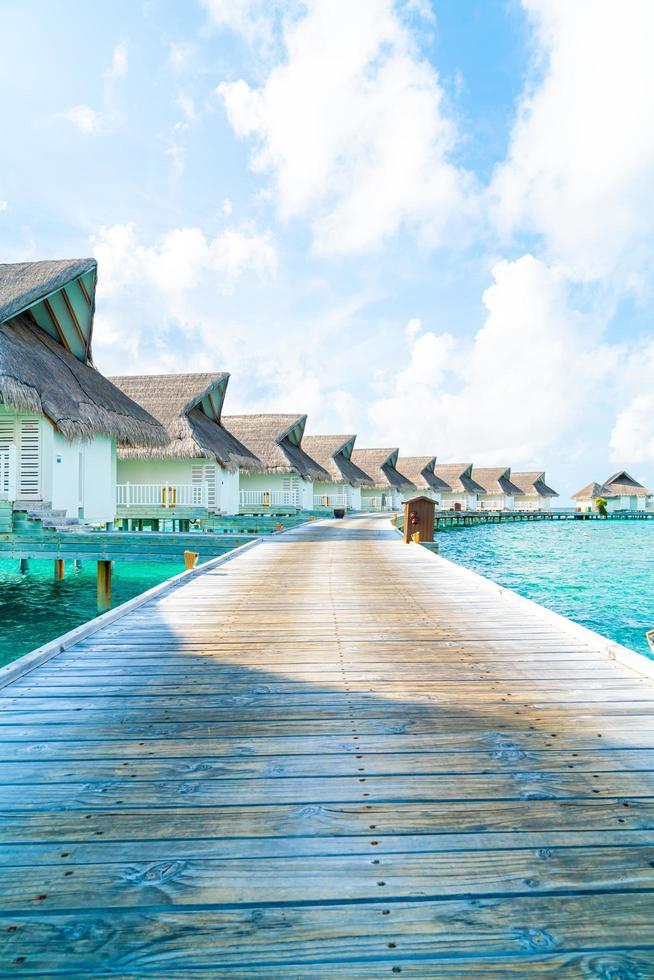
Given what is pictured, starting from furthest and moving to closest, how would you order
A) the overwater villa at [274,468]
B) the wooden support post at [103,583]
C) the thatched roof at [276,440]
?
1. the thatched roof at [276,440]
2. the overwater villa at [274,468]
3. the wooden support post at [103,583]

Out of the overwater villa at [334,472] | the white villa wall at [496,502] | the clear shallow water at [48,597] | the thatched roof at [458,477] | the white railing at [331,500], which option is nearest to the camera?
the clear shallow water at [48,597]

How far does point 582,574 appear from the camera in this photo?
2028cm

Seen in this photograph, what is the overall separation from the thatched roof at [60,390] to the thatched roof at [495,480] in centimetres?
5876

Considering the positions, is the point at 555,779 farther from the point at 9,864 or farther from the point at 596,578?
the point at 596,578

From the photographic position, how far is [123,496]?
78.3 feet

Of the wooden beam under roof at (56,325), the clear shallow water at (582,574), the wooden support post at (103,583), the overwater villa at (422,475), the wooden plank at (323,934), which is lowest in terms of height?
the clear shallow water at (582,574)

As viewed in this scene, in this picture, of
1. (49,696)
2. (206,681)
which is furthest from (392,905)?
(49,696)

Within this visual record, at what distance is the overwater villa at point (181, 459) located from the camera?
23.8 meters

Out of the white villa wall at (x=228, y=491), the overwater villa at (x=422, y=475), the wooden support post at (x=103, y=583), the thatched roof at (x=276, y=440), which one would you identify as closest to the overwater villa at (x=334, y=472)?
the thatched roof at (x=276, y=440)

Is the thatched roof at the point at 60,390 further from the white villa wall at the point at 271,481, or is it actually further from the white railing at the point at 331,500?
the white railing at the point at 331,500

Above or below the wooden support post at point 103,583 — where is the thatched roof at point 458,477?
above

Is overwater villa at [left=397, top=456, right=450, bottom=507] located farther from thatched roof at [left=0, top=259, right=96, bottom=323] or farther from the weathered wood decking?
the weathered wood decking

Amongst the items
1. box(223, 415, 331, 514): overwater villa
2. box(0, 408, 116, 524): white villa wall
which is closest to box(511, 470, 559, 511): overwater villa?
box(223, 415, 331, 514): overwater villa

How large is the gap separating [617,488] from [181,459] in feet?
203
